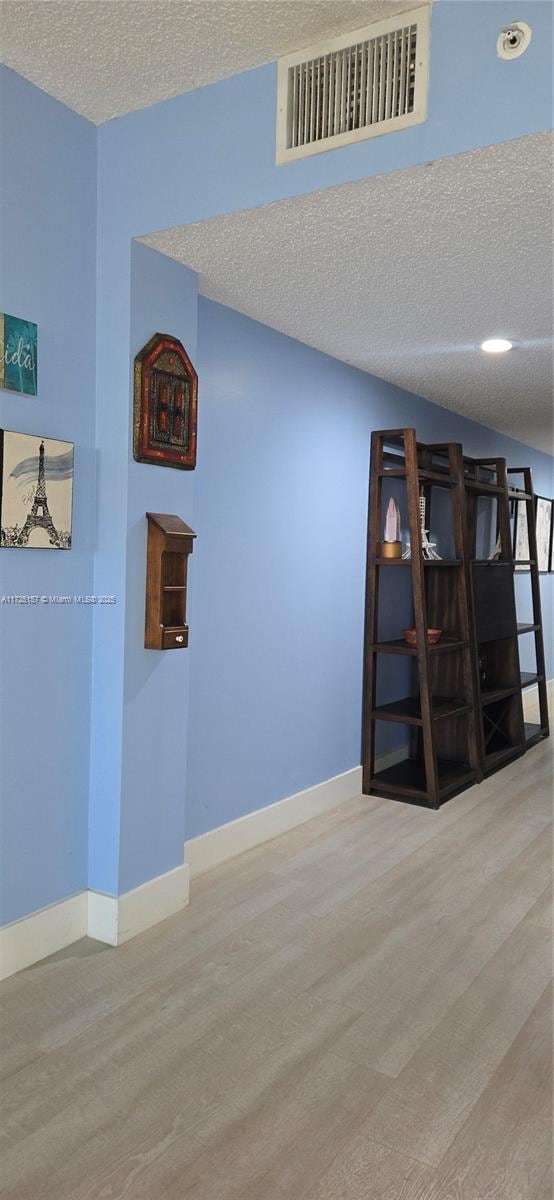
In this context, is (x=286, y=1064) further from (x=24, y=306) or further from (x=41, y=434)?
(x=24, y=306)

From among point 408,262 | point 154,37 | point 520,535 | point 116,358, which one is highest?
point 154,37

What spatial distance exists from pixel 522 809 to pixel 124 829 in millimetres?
2263

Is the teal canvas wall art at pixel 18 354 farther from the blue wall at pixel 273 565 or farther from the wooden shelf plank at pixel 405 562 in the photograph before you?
the wooden shelf plank at pixel 405 562

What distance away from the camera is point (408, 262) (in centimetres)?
270

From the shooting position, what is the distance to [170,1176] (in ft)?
5.46

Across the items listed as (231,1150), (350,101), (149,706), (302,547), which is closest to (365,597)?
(302,547)

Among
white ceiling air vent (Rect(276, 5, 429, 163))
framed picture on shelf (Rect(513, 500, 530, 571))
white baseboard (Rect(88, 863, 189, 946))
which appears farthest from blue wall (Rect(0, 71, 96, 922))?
framed picture on shelf (Rect(513, 500, 530, 571))

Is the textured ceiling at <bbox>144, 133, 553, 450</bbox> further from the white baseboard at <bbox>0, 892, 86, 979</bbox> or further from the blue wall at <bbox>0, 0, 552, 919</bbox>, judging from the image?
the white baseboard at <bbox>0, 892, 86, 979</bbox>

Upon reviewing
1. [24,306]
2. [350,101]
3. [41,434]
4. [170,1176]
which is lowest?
[170,1176]

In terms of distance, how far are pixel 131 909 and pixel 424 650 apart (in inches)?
79.3

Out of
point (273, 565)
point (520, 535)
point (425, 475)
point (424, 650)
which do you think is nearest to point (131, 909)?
point (273, 565)

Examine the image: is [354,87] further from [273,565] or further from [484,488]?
[484,488]

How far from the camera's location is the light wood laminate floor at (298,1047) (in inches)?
66.8

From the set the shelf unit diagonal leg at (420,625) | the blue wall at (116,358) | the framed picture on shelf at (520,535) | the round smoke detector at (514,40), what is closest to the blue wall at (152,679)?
the blue wall at (116,358)
